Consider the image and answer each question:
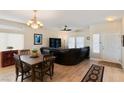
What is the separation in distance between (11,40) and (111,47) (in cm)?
548

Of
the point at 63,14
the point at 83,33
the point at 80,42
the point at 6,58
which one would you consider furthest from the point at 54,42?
the point at 63,14

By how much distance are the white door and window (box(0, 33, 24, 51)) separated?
4745 millimetres

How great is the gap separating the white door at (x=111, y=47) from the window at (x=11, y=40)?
474cm

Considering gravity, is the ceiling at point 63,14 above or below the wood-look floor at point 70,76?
above

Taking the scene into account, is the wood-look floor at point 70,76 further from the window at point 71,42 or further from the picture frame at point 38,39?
the window at point 71,42

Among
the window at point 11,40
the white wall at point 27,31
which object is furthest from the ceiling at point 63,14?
the window at point 11,40

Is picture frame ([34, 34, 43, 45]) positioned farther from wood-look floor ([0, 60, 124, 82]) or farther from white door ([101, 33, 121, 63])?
white door ([101, 33, 121, 63])

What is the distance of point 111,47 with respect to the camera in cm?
583

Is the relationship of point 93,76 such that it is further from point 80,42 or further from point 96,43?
point 80,42

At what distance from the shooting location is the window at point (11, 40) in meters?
5.08
